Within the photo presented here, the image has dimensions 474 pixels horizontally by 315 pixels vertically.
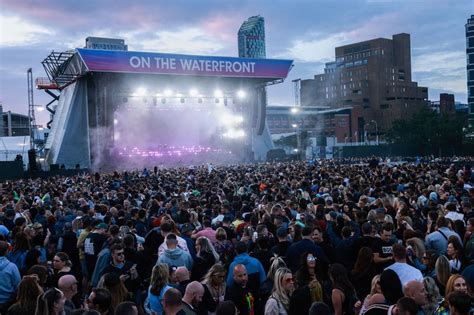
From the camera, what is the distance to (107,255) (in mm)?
6508

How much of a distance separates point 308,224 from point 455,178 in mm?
11265

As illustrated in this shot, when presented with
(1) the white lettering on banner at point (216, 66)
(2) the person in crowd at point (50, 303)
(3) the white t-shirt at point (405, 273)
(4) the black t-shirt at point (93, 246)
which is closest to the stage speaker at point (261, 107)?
(1) the white lettering on banner at point (216, 66)

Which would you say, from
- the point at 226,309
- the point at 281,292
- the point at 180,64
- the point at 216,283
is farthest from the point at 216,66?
the point at 226,309

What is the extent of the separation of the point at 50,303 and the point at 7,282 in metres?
1.84

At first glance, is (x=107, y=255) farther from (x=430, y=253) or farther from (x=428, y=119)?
(x=428, y=119)

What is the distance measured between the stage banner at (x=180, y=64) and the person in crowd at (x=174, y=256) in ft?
119

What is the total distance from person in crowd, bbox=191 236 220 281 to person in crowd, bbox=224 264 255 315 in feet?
3.13

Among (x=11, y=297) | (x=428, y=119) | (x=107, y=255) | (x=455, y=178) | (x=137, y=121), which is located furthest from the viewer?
(x=428, y=119)

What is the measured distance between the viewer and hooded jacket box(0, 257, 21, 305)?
5.75m

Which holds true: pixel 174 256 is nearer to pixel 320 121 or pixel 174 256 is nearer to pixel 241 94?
pixel 241 94

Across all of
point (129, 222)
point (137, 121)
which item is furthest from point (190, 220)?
point (137, 121)

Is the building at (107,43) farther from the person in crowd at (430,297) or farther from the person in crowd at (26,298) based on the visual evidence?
the person in crowd at (430,297)

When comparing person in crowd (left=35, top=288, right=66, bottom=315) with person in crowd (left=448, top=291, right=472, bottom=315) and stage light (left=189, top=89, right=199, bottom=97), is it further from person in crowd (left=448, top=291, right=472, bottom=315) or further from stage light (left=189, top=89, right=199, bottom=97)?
stage light (left=189, top=89, right=199, bottom=97)

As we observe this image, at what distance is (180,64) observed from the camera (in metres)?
44.6
